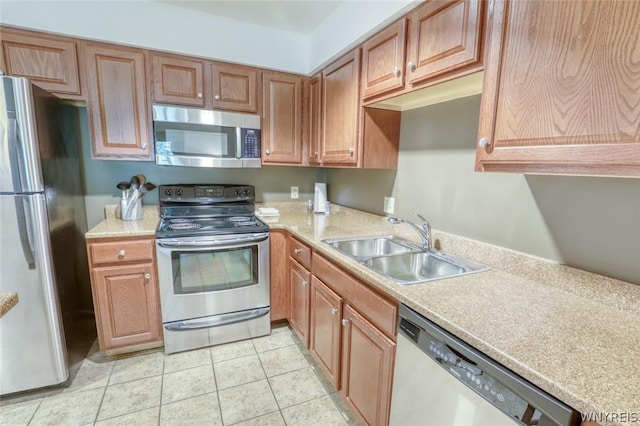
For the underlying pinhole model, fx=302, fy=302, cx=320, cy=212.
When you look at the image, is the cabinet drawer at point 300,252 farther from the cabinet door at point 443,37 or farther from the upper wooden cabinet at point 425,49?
the cabinet door at point 443,37

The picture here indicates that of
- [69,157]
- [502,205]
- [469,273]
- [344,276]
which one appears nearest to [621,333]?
[469,273]

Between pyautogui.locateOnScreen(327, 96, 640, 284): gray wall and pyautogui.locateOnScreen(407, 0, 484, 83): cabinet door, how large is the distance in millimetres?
333

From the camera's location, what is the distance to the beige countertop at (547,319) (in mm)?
640

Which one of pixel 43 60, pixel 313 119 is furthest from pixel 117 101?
pixel 313 119

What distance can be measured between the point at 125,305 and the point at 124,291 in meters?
0.10

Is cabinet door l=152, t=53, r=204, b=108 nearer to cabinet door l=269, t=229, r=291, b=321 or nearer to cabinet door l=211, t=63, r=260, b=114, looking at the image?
cabinet door l=211, t=63, r=260, b=114

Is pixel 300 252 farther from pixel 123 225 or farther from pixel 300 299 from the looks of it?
pixel 123 225

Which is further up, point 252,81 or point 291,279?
point 252,81

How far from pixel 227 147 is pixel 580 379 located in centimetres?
228

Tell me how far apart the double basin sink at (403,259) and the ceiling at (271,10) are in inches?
62.4

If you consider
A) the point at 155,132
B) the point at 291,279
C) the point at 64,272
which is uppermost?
the point at 155,132

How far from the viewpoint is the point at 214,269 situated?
211cm

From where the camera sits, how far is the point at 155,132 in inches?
83.6

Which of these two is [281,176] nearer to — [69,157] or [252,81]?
[252,81]
